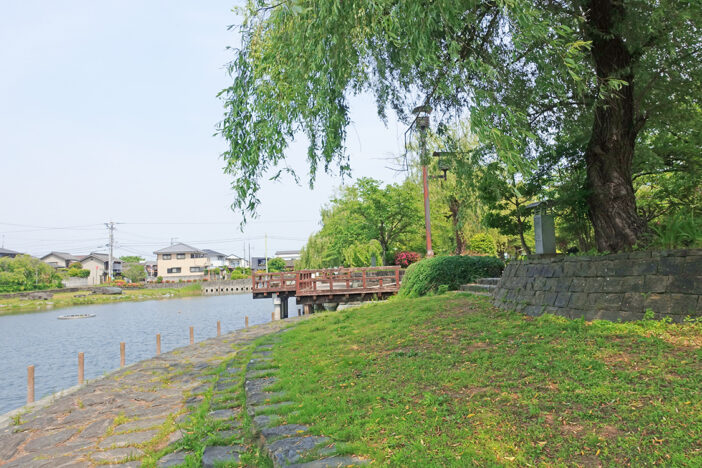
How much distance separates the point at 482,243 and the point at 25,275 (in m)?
52.6

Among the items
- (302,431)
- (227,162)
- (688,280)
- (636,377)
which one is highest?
(227,162)

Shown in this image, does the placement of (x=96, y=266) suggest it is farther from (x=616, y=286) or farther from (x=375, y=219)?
(x=616, y=286)

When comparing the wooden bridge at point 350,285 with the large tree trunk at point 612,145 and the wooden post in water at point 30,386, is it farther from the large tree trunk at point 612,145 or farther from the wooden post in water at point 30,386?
the large tree trunk at point 612,145

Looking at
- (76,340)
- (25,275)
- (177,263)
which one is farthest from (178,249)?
(76,340)

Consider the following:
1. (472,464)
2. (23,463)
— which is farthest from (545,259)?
(23,463)

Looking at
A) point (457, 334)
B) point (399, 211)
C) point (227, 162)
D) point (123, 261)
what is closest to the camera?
point (227, 162)

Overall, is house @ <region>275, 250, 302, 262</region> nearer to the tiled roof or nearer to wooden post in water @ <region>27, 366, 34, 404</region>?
the tiled roof

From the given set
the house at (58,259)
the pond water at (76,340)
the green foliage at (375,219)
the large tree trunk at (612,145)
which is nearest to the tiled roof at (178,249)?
the house at (58,259)

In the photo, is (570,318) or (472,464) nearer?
(472,464)

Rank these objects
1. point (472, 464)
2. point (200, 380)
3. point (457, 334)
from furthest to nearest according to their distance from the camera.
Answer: point (200, 380) < point (457, 334) < point (472, 464)

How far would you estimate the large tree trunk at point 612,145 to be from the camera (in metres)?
6.18

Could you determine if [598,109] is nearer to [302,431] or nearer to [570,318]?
[570,318]

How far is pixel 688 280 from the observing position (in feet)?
15.7

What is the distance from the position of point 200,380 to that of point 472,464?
578 centimetres
